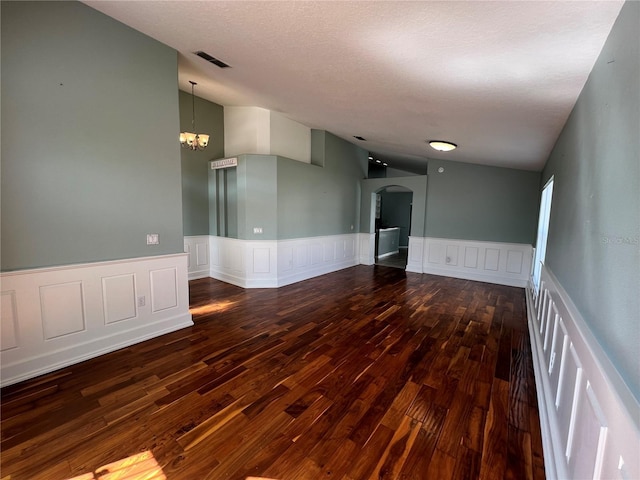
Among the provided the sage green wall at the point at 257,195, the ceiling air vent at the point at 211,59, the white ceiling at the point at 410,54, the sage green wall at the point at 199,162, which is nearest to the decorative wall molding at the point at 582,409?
the white ceiling at the point at 410,54

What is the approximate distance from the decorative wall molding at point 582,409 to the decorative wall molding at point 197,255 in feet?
18.4

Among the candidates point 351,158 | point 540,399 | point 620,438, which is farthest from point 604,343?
point 351,158

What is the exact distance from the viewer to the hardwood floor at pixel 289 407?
162 cm

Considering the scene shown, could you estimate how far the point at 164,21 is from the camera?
2.56 metres

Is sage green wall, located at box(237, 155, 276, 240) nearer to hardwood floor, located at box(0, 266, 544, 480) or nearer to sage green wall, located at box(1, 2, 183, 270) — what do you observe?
sage green wall, located at box(1, 2, 183, 270)

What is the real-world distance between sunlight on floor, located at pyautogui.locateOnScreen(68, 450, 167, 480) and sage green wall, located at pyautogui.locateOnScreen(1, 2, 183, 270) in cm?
182

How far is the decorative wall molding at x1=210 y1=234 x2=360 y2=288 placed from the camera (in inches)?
207

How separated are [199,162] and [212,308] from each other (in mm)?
3097

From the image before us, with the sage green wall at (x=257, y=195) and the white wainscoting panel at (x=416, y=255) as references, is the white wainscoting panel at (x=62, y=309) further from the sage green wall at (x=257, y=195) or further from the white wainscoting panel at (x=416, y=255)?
the white wainscoting panel at (x=416, y=255)

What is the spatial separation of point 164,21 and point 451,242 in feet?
20.9

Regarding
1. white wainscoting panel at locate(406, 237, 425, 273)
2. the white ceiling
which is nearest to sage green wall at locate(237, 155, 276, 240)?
the white ceiling

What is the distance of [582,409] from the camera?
1.28 meters

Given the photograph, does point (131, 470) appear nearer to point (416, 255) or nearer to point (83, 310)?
point (83, 310)

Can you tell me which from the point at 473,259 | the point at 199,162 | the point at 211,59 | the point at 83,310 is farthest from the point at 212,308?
the point at 473,259
